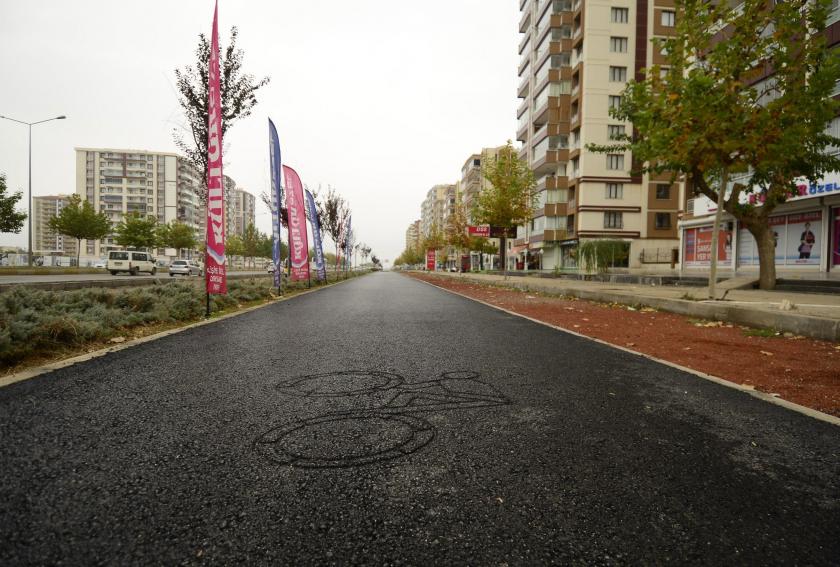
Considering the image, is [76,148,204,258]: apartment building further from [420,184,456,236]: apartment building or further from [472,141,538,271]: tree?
[472,141,538,271]: tree

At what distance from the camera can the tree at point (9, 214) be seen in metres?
32.0

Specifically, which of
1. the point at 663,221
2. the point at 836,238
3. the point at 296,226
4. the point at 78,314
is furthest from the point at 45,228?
the point at 836,238

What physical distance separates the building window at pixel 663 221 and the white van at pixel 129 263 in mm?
47386

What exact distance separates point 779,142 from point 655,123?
8.82 feet

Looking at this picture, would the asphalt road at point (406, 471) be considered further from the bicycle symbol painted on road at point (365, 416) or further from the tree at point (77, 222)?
the tree at point (77, 222)

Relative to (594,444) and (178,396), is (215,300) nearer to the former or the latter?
(178,396)

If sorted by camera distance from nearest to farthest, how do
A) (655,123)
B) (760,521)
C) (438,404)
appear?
(760,521) < (438,404) < (655,123)

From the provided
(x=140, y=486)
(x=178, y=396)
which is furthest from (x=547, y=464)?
(x=178, y=396)

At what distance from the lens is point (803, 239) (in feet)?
67.5

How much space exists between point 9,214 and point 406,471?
44.6 m

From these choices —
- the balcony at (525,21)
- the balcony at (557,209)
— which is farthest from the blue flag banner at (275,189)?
the balcony at (525,21)

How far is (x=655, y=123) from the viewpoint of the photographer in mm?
11039

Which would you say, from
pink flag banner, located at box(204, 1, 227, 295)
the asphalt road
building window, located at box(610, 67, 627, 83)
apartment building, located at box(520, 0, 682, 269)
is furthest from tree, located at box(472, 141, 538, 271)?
the asphalt road

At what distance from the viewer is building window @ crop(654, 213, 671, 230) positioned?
4303cm
